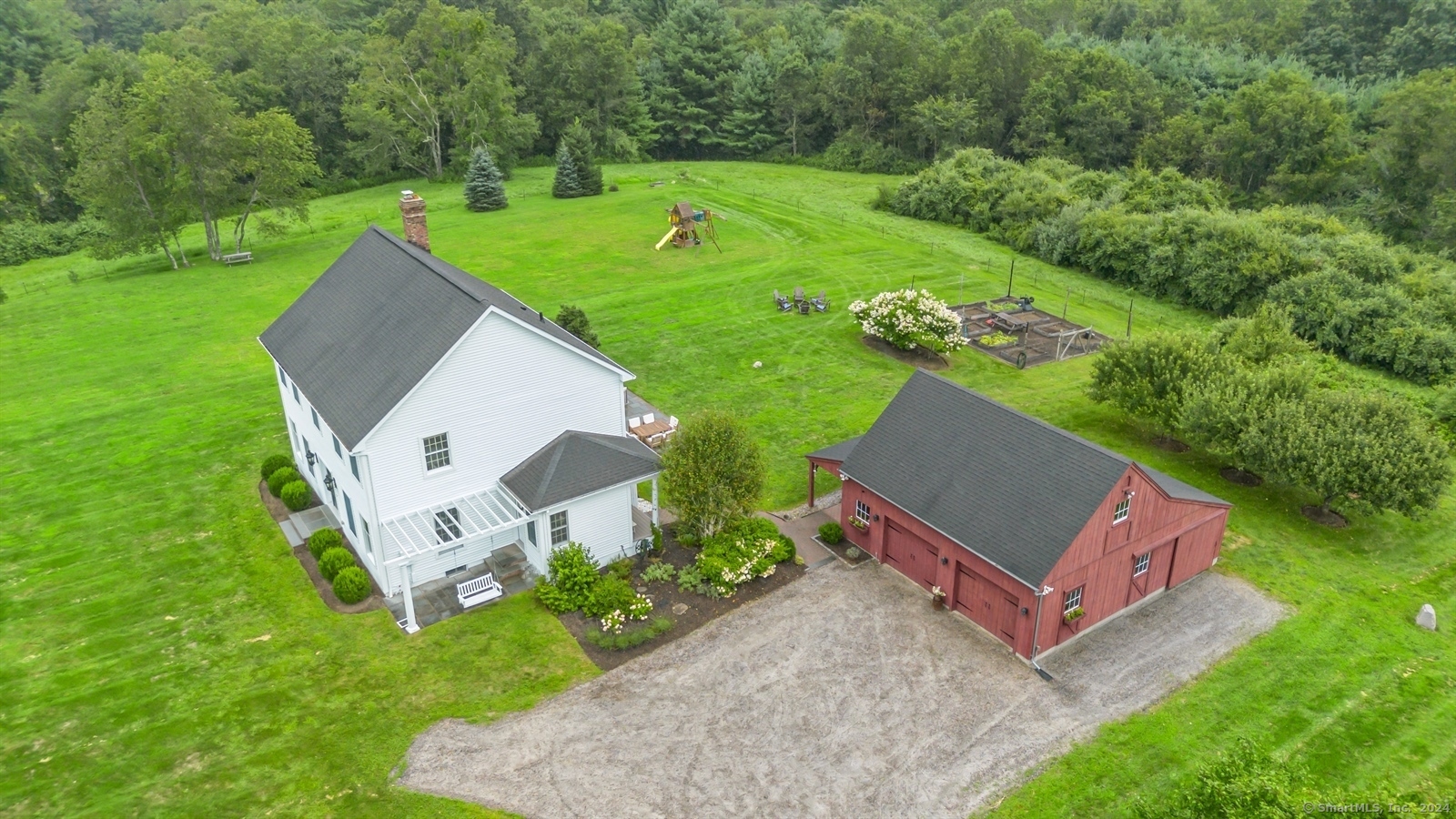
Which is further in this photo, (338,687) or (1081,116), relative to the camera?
(1081,116)

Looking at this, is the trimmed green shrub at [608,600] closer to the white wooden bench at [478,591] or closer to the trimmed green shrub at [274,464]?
the white wooden bench at [478,591]

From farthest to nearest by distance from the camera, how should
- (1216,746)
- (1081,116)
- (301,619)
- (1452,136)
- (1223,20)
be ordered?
(1223,20), (1081,116), (1452,136), (301,619), (1216,746)

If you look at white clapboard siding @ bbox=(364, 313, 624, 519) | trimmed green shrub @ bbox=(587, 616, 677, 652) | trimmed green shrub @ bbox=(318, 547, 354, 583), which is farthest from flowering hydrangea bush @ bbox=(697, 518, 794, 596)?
trimmed green shrub @ bbox=(318, 547, 354, 583)

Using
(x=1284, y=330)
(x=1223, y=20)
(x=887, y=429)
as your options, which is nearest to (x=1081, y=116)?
(x=1223, y=20)

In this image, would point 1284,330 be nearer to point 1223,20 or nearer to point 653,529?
point 653,529

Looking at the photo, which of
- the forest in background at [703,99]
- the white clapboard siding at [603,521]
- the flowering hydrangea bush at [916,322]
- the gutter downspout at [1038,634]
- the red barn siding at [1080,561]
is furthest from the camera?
the forest in background at [703,99]

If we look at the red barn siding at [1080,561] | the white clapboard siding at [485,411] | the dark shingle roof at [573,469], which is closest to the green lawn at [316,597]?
the red barn siding at [1080,561]

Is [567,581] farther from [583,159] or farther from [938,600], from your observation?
[583,159]
